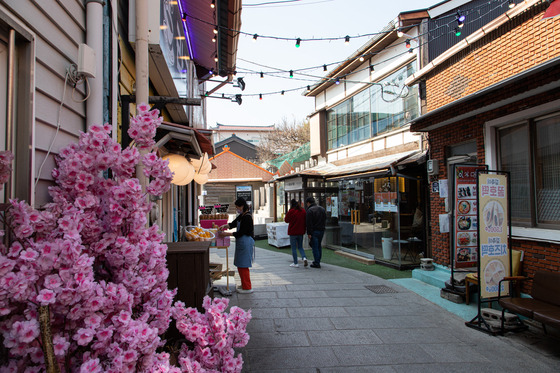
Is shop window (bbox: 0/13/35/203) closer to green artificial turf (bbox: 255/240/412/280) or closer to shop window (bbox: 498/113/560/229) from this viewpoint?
shop window (bbox: 498/113/560/229)

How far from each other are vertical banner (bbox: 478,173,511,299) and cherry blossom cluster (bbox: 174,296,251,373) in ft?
13.8

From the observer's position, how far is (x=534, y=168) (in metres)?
5.80

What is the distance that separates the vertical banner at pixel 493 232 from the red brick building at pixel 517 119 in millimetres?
595

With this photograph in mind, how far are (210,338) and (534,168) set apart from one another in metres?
5.85

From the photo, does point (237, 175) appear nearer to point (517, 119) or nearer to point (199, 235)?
point (199, 235)

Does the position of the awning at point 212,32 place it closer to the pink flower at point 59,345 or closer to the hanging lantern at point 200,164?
the hanging lantern at point 200,164

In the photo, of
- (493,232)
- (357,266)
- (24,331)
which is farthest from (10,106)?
(357,266)

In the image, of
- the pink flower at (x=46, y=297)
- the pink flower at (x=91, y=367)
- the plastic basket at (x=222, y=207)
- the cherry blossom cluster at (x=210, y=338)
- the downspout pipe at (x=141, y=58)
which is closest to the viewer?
the pink flower at (x=46, y=297)

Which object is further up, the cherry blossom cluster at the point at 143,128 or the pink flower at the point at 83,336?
the cherry blossom cluster at the point at 143,128

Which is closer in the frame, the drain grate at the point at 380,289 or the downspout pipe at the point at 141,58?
the downspout pipe at the point at 141,58

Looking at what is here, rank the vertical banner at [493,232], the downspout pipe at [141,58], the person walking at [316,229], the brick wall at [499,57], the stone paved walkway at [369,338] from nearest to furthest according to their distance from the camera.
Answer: the downspout pipe at [141,58] → the stone paved walkway at [369,338] → the vertical banner at [493,232] → the brick wall at [499,57] → the person walking at [316,229]

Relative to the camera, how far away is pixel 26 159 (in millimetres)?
2180

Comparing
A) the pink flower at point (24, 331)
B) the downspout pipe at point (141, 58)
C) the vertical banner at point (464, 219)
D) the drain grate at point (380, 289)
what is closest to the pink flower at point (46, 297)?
the pink flower at point (24, 331)

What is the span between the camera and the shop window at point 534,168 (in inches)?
215
